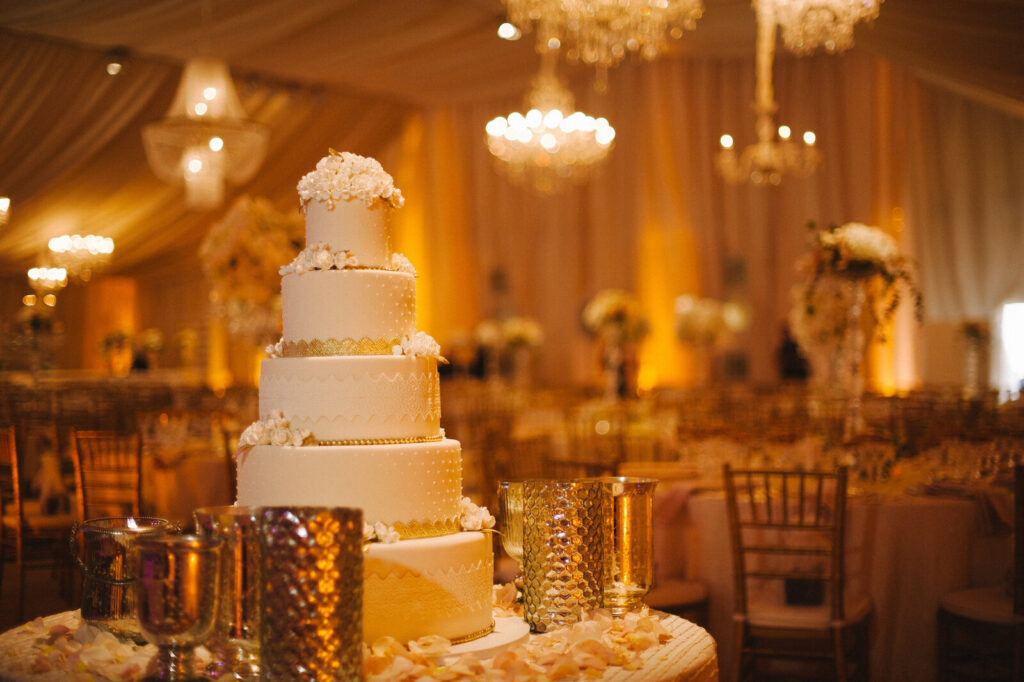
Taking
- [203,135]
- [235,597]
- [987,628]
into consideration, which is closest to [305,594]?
[235,597]

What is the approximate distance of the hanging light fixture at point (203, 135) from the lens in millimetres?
8266

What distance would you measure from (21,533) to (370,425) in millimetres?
2346

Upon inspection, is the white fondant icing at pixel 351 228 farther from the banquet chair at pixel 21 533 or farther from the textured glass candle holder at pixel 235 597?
the banquet chair at pixel 21 533

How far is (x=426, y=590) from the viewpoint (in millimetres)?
2559

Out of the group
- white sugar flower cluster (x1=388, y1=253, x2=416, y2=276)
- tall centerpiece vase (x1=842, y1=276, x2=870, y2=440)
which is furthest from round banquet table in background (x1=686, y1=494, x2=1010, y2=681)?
white sugar flower cluster (x1=388, y1=253, x2=416, y2=276)

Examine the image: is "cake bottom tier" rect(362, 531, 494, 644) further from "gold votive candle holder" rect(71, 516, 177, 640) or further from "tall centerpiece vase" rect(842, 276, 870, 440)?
"tall centerpiece vase" rect(842, 276, 870, 440)

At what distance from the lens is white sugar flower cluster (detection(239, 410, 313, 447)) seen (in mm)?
2654

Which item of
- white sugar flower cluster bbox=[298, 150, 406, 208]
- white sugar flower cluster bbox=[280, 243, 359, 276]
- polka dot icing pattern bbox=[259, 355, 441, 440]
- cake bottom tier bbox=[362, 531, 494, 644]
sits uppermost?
white sugar flower cluster bbox=[298, 150, 406, 208]

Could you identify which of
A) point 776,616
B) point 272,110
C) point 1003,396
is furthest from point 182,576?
point 272,110

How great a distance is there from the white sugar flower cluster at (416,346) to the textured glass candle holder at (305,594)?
30.3 inches

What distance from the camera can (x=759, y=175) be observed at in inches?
319

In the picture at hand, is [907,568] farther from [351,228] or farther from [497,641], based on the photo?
[351,228]

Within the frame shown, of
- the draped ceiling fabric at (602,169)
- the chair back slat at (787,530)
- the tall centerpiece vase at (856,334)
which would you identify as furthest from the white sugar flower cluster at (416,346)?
the draped ceiling fabric at (602,169)

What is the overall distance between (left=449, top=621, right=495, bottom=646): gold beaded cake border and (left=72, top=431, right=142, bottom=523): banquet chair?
2.24 meters
